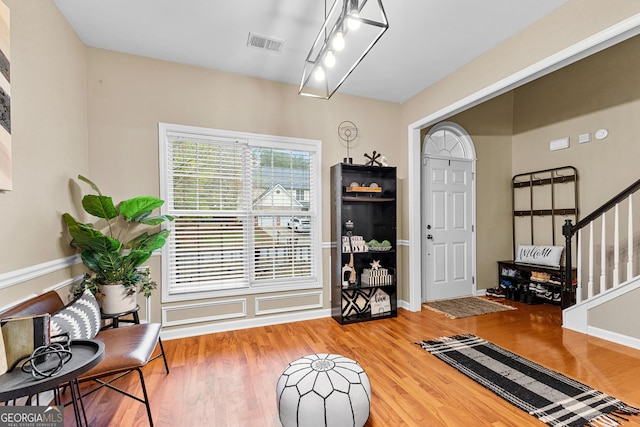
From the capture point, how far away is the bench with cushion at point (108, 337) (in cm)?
160

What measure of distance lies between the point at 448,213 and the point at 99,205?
14.3 ft

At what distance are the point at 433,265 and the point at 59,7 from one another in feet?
16.2

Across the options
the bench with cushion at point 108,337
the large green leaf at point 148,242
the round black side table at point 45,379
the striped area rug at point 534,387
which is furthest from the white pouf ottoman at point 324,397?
the large green leaf at point 148,242

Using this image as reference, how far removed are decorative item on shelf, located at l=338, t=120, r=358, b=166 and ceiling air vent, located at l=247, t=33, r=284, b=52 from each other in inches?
50.8

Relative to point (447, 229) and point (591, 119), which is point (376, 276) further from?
point (591, 119)

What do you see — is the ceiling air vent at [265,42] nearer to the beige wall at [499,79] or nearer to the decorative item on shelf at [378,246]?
the beige wall at [499,79]

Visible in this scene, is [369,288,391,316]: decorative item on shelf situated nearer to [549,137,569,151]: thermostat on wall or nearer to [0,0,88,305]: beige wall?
[0,0,88,305]: beige wall

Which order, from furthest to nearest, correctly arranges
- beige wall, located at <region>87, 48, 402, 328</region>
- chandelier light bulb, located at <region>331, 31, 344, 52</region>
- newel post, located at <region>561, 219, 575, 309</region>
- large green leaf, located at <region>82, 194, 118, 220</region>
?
newel post, located at <region>561, 219, 575, 309</region> → beige wall, located at <region>87, 48, 402, 328</region> → large green leaf, located at <region>82, 194, 118, 220</region> → chandelier light bulb, located at <region>331, 31, 344, 52</region>

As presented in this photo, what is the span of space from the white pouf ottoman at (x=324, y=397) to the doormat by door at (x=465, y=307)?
2509mm

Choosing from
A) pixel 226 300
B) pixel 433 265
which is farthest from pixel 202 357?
pixel 433 265

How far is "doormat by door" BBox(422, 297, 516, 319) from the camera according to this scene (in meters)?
3.87

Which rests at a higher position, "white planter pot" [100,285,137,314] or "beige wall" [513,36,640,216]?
"beige wall" [513,36,640,216]

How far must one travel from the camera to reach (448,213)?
15.0 ft

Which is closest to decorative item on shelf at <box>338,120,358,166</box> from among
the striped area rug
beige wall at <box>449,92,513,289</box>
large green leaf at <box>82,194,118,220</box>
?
beige wall at <box>449,92,513,289</box>
